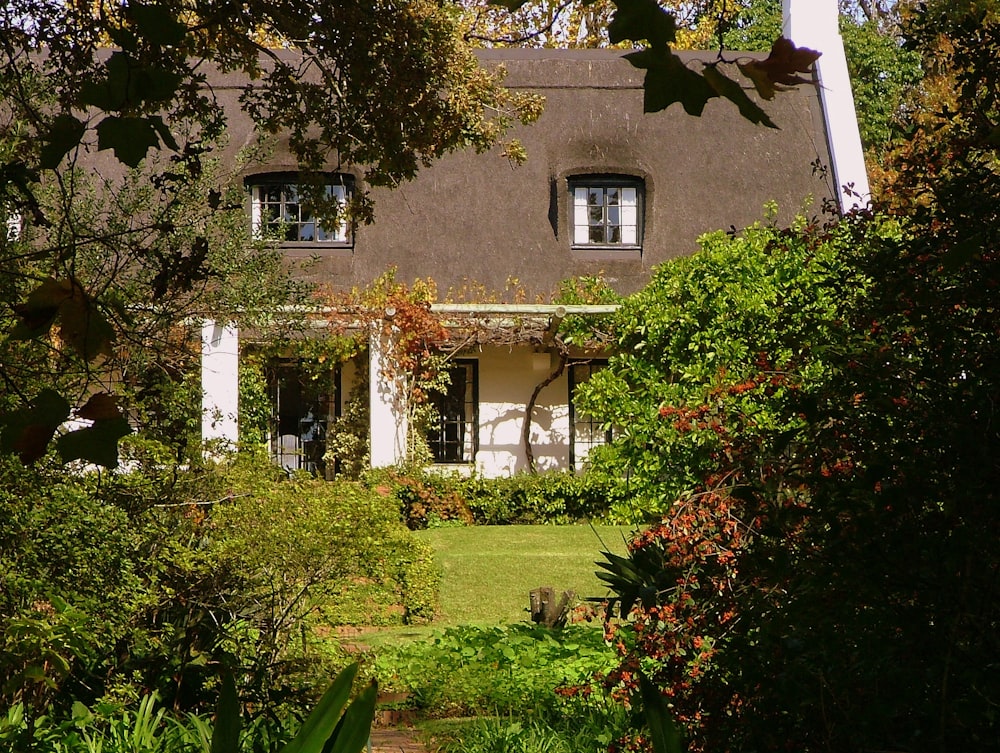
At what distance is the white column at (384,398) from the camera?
53.2 ft

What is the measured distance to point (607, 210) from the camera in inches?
712

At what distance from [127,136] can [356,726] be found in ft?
4.17

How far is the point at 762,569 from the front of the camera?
349 centimetres

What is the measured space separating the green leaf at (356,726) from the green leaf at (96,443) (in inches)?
29.9

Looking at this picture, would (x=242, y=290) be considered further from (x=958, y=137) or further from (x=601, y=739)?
(x=958, y=137)

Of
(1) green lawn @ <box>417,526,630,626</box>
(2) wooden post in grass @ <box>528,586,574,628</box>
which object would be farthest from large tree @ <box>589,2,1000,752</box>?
(1) green lawn @ <box>417,526,630,626</box>

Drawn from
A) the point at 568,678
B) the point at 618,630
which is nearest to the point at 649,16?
the point at 618,630

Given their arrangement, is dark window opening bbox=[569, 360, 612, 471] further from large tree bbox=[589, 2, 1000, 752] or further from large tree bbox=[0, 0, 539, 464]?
large tree bbox=[589, 2, 1000, 752]

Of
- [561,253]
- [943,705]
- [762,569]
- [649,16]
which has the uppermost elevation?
[561,253]

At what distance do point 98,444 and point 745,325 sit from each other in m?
9.32

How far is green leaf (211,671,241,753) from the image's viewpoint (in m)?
2.52

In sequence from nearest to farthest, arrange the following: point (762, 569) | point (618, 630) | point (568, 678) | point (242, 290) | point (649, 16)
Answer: point (649, 16)
point (762, 569)
point (618, 630)
point (568, 678)
point (242, 290)

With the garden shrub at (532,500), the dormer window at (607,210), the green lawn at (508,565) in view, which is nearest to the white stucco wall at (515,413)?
the garden shrub at (532,500)

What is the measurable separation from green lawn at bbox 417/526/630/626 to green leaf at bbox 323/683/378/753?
671cm
